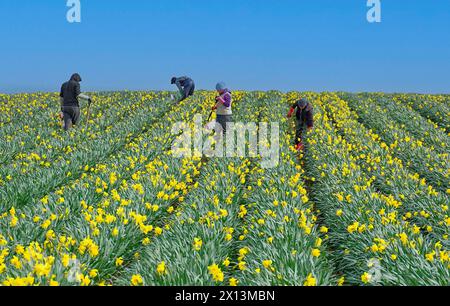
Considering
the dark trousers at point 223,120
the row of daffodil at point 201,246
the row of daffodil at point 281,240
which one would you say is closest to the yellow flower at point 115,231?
the row of daffodil at point 201,246

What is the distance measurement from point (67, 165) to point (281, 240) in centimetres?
747

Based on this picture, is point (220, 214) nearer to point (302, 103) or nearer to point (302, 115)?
point (302, 103)

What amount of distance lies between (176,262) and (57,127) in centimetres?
1468

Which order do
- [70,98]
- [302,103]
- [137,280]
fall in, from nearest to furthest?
[137,280] → [302,103] → [70,98]

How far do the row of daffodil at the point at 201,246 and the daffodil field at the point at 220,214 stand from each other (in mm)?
26

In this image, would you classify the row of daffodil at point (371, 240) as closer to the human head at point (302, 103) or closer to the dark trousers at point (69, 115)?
the human head at point (302, 103)

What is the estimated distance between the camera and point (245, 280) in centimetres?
508

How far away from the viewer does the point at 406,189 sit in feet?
31.4

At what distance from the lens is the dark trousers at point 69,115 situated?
1683cm

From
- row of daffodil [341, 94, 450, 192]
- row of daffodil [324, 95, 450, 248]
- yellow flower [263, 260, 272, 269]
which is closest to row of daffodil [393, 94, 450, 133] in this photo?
row of daffodil [341, 94, 450, 192]

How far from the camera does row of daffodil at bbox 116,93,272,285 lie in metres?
4.92

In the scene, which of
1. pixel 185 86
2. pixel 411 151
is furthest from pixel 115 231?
pixel 185 86

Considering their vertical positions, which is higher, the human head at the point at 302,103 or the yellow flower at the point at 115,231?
the human head at the point at 302,103

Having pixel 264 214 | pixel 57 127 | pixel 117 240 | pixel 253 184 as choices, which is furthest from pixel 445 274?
pixel 57 127
